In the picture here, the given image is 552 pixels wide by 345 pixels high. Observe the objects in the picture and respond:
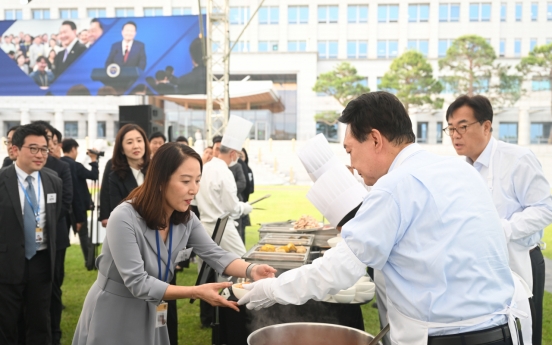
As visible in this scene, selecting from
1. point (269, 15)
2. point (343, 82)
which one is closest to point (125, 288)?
point (343, 82)

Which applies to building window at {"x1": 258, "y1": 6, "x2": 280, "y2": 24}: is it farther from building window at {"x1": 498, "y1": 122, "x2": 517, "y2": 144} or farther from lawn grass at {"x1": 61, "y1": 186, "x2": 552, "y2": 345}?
lawn grass at {"x1": 61, "y1": 186, "x2": 552, "y2": 345}

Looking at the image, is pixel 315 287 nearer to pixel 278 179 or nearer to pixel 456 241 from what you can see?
pixel 456 241

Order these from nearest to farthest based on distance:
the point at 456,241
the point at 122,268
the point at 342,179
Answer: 1. the point at 456,241
2. the point at 122,268
3. the point at 342,179

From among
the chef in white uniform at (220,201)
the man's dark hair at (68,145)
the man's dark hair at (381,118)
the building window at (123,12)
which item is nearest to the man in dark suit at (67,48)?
the man's dark hair at (68,145)

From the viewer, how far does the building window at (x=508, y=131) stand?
35.3 metres

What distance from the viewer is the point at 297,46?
37.5m

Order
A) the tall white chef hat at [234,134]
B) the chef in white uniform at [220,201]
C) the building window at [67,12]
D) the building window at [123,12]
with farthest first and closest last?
Result: the building window at [123,12]
the building window at [67,12]
the tall white chef hat at [234,134]
the chef in white uniform at [220,201]

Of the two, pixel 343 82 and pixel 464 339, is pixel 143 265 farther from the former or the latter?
pixel 343 82

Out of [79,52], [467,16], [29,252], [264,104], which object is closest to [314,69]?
[264,104]

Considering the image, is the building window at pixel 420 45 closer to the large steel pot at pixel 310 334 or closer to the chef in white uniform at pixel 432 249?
the large steel pot at pixel 310 334

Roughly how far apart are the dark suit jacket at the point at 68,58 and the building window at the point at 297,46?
25.8 m

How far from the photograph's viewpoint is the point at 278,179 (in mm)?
23688

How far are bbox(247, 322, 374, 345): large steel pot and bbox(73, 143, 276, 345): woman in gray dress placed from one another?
189 millimetres

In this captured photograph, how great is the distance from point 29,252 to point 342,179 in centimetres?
207
